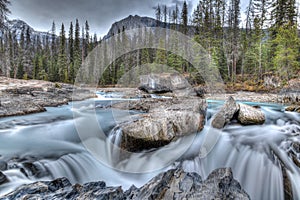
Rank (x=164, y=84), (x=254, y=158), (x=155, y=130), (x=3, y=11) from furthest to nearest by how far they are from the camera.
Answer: (x=164, y=84)
(x=3, y=11)
(x=254, y=158)
(x=155, y=130)

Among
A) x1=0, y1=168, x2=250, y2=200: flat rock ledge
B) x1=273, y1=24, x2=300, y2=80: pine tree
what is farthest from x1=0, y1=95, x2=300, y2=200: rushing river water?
x1=273, y1=24, x2=300, y2=80: pine tree

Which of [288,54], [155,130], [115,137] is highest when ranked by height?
[288,54]

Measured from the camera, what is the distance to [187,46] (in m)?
27.5

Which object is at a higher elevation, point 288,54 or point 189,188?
point 288,54

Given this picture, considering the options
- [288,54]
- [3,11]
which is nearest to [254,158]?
[288,54]

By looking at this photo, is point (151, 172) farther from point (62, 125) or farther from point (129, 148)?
point (62, 125)

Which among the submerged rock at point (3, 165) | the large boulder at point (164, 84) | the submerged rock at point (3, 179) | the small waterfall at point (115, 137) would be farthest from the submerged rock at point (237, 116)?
the large boulder at point (164, 84)

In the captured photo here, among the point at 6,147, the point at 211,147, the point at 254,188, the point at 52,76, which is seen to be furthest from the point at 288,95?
the point at 52,76

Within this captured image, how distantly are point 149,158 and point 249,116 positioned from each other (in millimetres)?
4331

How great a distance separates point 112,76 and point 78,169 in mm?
35056

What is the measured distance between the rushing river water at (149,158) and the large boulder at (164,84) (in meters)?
15.4

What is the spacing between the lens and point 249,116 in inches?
247

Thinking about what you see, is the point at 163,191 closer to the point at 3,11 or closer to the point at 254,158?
the point at 254,158

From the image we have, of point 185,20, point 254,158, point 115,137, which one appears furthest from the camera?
point 185,20
